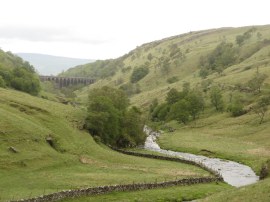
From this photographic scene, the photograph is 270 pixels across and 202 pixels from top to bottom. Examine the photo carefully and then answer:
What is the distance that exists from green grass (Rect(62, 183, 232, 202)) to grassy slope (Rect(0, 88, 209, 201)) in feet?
13.2

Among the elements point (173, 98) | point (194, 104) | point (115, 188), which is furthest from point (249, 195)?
point (173, 98)

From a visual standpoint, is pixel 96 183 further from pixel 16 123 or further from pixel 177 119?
pixel 177 119

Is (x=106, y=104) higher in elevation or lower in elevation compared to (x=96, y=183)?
higher

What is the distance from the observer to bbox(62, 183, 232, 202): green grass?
180 feet

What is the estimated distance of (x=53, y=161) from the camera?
6950 centimetres

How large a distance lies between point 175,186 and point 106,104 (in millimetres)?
44933

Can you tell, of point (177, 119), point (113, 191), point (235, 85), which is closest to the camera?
point (113, 191)

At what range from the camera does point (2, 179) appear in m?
57.6

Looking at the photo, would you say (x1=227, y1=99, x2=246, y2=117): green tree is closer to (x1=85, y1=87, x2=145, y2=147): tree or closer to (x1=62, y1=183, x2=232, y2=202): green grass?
(x1=85, y1=87, x2=145, y2=147): tree

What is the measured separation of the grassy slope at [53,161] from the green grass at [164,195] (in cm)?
402

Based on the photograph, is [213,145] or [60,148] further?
[213,145]

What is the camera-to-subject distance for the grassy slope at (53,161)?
192ft

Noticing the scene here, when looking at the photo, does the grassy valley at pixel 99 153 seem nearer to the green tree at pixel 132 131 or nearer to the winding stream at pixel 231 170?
the winding stream at pixel 231 170

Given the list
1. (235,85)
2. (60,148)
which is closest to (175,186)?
(60,148)
